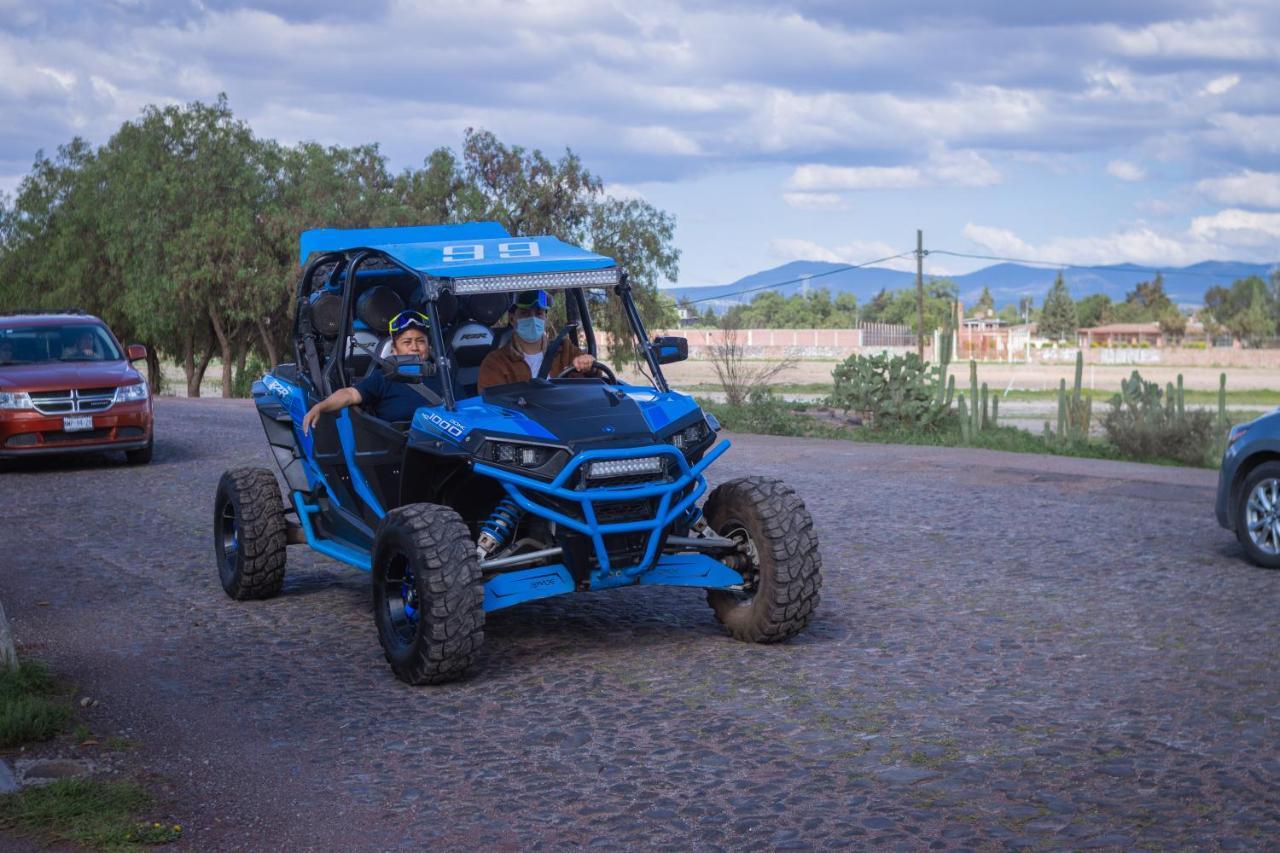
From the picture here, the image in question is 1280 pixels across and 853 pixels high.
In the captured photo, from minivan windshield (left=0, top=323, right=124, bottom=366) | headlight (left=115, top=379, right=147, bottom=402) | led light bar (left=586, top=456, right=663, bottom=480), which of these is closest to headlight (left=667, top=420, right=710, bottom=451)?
led light bar (left=586, top=456, right=663, bottom=480)

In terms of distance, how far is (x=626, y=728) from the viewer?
6.65 m

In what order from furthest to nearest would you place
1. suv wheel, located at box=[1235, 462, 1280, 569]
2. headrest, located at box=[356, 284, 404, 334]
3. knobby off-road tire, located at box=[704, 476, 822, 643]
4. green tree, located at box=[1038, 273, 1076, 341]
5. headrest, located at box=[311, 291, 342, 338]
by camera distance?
green tree, located at box=[1038, 273, 1076, 341] → suv wheel, located at box=[1235, 462, 1280, 569] → headrest, located at box=[311, 291, 342, 338] → headrest, located at box=[356, 284, 404, 334] → knobby off-road tire, located at box=[704, 476, 822, 643]

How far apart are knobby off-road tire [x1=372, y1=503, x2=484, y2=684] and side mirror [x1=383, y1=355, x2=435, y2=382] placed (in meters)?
0.68

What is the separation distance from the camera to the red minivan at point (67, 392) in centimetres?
1733

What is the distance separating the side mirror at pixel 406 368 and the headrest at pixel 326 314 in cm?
108

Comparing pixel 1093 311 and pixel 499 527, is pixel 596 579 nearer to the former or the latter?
pixel 499 527

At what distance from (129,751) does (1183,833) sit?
13.8 ft

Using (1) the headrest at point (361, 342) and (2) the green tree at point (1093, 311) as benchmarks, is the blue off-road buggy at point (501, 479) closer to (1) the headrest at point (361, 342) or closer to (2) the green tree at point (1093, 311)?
(1) the headrest at point (361, 342)

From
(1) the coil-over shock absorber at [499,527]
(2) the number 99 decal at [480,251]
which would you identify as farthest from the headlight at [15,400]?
(1) the coil-over shock absorber at [499,527]

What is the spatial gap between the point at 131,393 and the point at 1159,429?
1596cm

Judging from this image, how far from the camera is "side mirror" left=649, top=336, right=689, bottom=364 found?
8492 millimetres

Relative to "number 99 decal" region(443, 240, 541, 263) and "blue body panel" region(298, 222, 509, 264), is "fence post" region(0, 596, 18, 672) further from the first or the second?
"blue body panel" region(298, 222, 509, 264)

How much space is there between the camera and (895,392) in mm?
28484

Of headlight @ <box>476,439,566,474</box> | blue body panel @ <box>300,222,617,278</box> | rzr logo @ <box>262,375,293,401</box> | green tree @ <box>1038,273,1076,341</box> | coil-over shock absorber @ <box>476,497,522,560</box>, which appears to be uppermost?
green tree @ <box>1038,273,1076,341</box>
